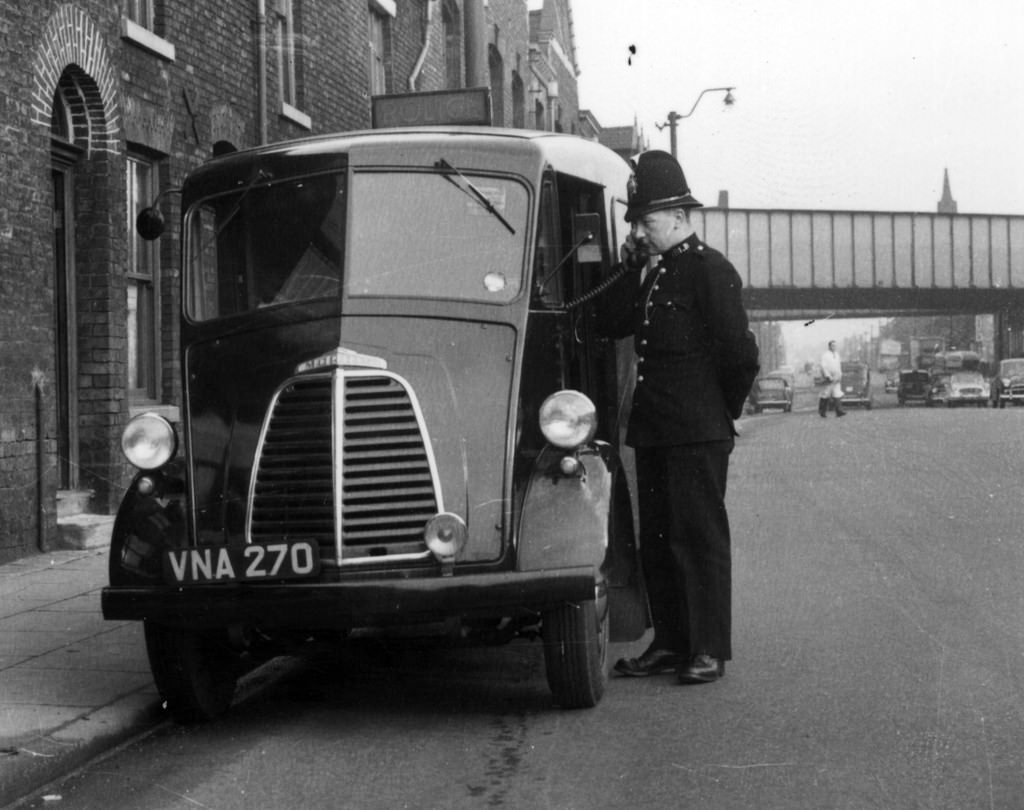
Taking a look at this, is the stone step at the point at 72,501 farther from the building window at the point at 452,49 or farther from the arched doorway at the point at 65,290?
the building window at the point at 452,49

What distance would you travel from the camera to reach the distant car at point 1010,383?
57125mm

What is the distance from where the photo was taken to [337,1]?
18.7m

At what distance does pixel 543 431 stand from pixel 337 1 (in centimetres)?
1431

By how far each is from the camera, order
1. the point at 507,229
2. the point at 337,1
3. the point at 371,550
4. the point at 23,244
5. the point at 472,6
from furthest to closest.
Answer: the point at 337,1 → the point at 472,6 → the point at 23,244 → the point at 507,229 → the point at 371,550

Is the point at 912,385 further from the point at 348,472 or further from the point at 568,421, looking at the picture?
the point at 348,472

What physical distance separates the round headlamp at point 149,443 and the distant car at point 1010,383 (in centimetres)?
5519

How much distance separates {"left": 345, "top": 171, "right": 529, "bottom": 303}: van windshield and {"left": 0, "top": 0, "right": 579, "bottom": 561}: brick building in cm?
369

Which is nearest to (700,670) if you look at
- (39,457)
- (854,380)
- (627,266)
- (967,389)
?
(627,266)

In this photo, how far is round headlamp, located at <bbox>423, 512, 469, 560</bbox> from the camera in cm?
533

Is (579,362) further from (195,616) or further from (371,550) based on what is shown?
(195,616)

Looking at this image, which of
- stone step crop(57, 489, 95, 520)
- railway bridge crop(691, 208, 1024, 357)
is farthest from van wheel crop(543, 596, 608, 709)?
railway bridge crop(691, 208, 1024, 357)

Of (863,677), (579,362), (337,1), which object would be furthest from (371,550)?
(337,1)

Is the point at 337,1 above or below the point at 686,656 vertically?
above

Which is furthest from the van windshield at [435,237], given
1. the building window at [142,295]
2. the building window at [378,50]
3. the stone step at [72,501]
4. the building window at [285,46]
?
the building window at [378,50]
